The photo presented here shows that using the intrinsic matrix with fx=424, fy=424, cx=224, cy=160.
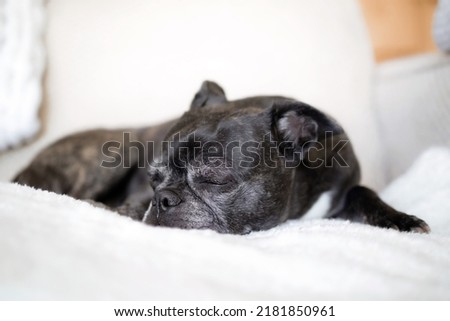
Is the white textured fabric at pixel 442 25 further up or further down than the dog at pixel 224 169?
further up

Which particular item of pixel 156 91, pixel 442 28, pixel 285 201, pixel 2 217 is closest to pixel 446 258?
pixel 285 201

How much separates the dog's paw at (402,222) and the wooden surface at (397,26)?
2599 mm

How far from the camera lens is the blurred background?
2088 mm

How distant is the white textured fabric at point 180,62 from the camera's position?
2.09 metres

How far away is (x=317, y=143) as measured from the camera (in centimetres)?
165

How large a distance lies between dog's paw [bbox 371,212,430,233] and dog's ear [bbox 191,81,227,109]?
77 centimetres

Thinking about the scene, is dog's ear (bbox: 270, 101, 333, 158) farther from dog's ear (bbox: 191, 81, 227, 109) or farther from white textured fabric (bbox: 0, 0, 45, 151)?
white textured fabric (bbox: 0, 0, 45, 151)

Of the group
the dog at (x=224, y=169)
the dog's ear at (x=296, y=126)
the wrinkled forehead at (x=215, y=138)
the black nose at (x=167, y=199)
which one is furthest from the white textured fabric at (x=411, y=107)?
the black nose at (x=167, y=199)

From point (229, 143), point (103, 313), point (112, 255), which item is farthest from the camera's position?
point (229, 143)

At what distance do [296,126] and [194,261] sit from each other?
85cm

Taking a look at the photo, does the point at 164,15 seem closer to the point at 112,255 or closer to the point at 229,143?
the point at 229,143

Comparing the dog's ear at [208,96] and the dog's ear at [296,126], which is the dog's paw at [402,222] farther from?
the dog's ear at [208,96]

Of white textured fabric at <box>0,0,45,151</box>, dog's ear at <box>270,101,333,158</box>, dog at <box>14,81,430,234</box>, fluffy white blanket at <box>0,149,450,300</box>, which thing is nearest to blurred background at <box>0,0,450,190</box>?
white textured fabric at <box>0,0,45,151</box>

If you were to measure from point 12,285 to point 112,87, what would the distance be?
1.48 m
